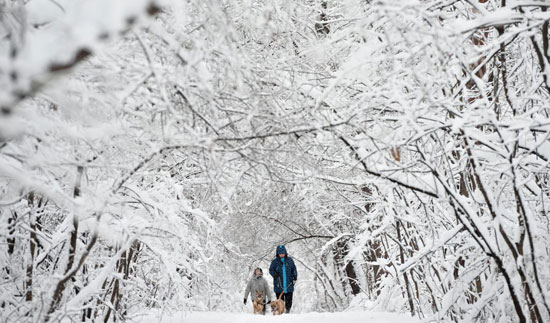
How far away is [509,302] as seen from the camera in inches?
140

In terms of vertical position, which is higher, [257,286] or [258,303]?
[257,286]

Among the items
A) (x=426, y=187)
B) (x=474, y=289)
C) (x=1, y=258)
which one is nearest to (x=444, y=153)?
(x=426, y=187)

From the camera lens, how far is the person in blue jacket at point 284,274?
10.2m

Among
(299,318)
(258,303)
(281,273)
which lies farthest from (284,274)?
(299,318)

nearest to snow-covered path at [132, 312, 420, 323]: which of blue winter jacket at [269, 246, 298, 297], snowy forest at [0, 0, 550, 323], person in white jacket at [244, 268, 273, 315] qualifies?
snowy forest at [0, 0, 550, 323]

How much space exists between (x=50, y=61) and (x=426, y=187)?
8.67ft

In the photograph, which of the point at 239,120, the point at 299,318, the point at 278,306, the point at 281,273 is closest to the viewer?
the point at 239,120

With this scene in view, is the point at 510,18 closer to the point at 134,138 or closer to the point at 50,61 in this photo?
the point at 134,138

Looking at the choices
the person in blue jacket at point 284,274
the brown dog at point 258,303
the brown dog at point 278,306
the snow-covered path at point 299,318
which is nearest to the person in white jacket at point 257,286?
the brown dog at point 258,303

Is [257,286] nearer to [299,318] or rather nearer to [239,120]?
[299,318]

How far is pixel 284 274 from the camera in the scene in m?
10.1

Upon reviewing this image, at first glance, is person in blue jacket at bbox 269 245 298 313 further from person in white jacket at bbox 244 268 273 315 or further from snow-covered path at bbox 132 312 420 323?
snow-covered path at bbox 132 312 420 323

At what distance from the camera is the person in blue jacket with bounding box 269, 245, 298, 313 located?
10.2 meters

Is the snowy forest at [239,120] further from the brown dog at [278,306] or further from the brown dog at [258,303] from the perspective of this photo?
the brown dog at [258,303]
